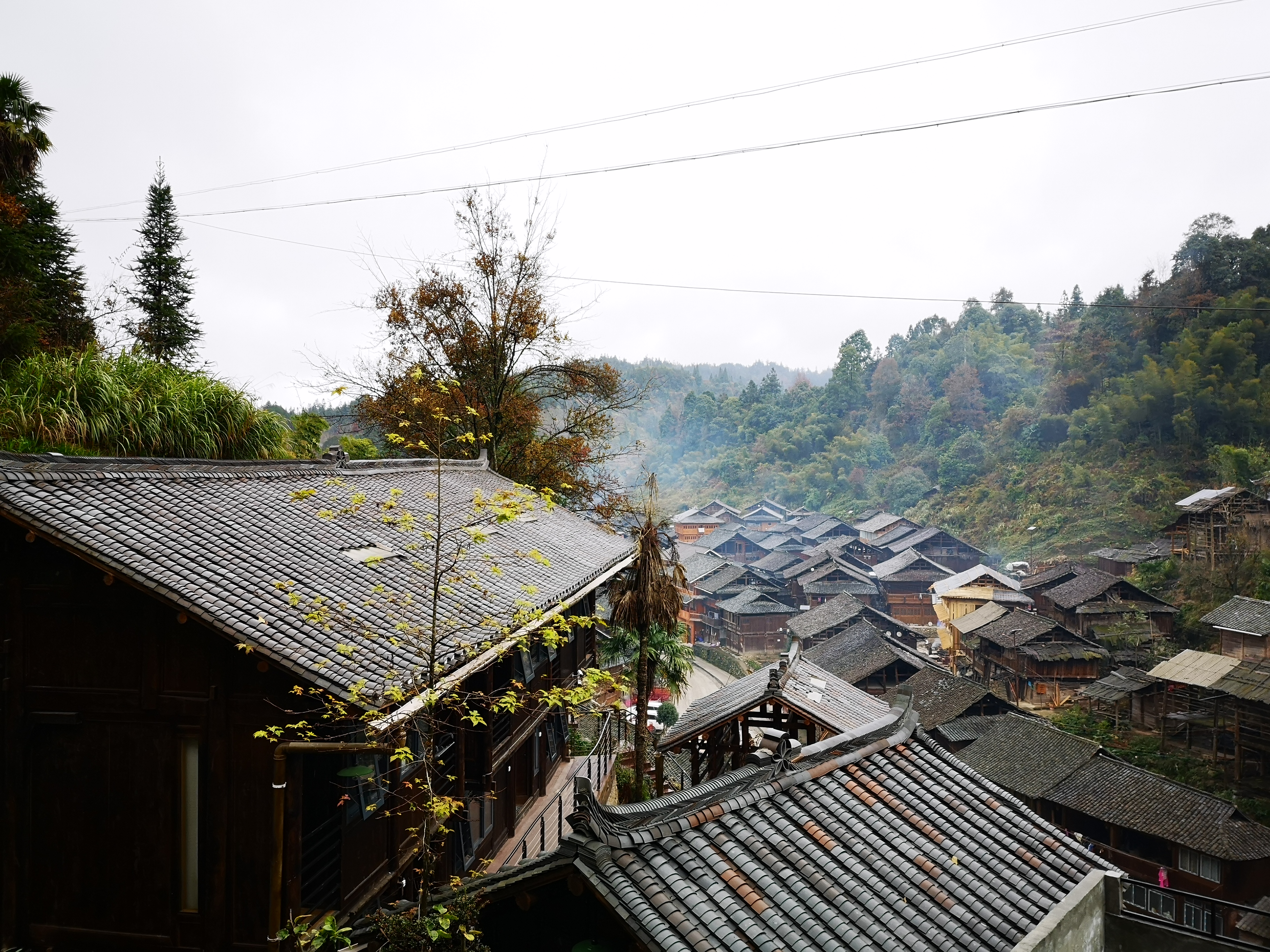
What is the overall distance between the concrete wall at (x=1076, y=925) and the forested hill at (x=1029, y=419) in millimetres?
17092

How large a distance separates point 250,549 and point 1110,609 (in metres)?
41.1

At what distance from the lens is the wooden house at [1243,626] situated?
92.1 ft

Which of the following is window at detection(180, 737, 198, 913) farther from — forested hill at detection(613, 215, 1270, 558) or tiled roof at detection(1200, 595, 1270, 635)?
tiled roof at detection(1200, 595, 1270, 635)

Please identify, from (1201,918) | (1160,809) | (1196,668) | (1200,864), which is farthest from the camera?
(1196,668)

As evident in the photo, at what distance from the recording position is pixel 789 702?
13250 millimetres

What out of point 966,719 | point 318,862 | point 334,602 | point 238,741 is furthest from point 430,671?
point 966,719

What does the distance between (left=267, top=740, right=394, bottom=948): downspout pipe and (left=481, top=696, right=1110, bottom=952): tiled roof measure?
1657 mm

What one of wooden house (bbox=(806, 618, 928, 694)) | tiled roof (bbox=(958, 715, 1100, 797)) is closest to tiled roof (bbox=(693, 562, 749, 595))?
wooden house (bbox=(806, 618, 928, 694))

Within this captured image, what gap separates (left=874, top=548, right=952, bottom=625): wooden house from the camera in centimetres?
5241

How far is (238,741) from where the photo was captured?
7102 mm

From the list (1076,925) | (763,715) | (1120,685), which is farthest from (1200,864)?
(1076,925)

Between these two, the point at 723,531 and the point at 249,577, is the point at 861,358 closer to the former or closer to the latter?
the point at 723,531

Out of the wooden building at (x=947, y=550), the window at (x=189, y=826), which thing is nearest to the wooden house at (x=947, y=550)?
the wooden building at (x=947, y=550)

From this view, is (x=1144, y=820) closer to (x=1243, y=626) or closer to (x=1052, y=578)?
(x=1243, y=626)
